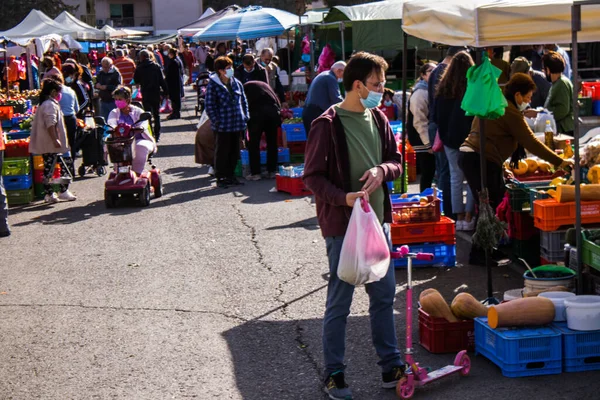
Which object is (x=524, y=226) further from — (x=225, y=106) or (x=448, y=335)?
(x=225, y=106)

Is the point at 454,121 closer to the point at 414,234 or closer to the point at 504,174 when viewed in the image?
the point at 504,174

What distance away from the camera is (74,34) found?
112ft

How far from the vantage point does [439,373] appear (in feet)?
19.3

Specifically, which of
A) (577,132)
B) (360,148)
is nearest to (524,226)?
(577,132)

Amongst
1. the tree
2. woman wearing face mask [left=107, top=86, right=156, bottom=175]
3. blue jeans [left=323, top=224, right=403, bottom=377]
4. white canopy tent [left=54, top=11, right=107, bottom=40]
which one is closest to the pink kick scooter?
blue jeans [left=323, top=224, right=403, bottom=377]

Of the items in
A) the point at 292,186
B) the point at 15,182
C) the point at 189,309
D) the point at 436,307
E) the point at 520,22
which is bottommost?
the point at 189,309

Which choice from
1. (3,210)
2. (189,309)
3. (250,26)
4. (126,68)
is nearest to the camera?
(189,309)

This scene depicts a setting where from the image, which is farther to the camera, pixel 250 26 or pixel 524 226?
pixel 250 26

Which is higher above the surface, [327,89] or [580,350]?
[327,89]

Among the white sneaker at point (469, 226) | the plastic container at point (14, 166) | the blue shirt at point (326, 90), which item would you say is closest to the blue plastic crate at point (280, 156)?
the blue shirt at point (326, 90)

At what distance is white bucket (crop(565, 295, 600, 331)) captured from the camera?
19.8 feet

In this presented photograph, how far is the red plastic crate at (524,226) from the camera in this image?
348 inches

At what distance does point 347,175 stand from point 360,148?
0.62ft

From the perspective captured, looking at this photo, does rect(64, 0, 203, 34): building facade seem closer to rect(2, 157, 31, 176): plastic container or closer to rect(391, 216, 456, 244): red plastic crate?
rect(2, 157, 31, 176): plastic container
